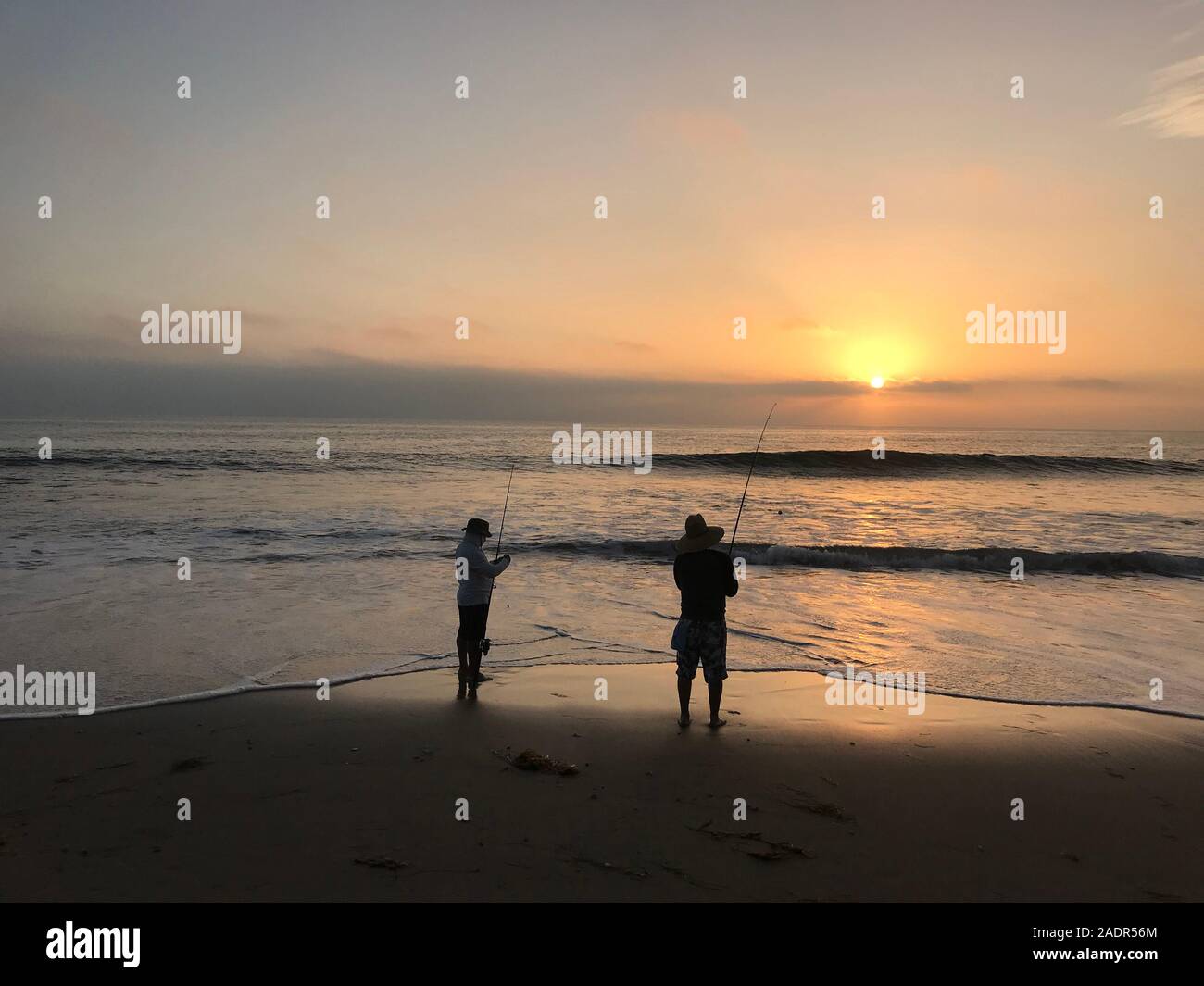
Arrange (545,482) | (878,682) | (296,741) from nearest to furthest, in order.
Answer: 1. (296,741)
2. (878,682)
3. (545,482)

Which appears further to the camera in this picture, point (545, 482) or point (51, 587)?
point (545, 482)

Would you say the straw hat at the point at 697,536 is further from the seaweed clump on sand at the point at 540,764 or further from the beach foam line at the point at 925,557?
the beach foam line at the point at 925,557

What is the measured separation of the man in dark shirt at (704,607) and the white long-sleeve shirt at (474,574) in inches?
69.0

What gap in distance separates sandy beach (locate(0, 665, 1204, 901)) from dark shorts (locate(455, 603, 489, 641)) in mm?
593

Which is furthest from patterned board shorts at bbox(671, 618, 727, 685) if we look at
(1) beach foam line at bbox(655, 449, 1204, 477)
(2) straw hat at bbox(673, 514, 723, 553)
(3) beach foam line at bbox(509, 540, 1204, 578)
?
(1) beach foam line at bbox(655, 449, 1204, 477)

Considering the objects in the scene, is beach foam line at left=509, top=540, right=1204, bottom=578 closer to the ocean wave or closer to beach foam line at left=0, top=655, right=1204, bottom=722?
beach foam line at left=0, top=655, right=1204, bottom=722

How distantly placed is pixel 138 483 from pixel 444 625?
79.2 ft

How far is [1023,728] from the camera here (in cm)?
652

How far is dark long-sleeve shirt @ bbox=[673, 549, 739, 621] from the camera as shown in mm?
6645

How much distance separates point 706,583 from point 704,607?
0.67ft

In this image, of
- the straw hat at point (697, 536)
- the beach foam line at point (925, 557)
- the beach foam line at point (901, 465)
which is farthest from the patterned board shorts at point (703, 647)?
the beach foam line at point (901, 465)

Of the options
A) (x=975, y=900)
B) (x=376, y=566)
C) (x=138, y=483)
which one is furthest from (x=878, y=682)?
(x=138, y=483)

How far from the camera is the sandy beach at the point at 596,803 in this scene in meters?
3.95

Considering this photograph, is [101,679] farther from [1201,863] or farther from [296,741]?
[1201,863]
